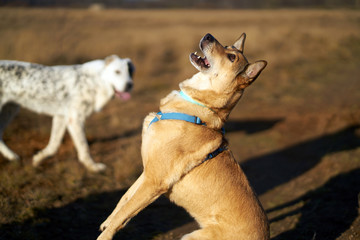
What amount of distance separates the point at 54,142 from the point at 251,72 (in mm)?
3656

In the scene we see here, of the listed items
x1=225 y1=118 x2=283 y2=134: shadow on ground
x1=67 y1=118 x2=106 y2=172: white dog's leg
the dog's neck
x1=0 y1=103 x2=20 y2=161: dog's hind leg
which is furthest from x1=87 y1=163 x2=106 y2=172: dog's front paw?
x1=225 y1=118 x2=283 y2=134: shadow on ground

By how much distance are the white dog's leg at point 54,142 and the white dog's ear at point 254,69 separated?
3.58 metres

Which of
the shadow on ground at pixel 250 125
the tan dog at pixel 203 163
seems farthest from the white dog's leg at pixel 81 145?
the shadow on ground at pixel 250 125

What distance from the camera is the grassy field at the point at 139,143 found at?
3934mm

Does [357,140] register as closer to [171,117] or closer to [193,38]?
[171,117]

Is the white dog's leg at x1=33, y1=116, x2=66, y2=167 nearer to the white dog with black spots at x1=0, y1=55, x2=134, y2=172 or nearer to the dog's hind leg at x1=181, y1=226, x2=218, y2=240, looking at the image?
the white dog with black spots at x1=0, y1=55, x2=134, y2=172

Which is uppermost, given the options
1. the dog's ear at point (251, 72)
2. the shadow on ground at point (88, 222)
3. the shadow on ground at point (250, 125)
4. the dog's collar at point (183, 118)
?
the dog's ear at point (251, 72)

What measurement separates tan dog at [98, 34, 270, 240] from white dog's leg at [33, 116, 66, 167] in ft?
8.87

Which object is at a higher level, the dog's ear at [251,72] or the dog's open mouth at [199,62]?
the dog's open mouth at [199,62]

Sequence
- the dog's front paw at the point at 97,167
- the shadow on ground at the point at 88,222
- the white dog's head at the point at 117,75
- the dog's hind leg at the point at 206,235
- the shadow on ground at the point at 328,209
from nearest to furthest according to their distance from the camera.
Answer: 1. the dog's hind leg at the point at 206,235
2. the shadow on ground at the point at 88,222
3. the shadow on ground at the point at 328,209
4. the dog's front paw at the point at 97,167
5. the white dog's head at the point at 117,75

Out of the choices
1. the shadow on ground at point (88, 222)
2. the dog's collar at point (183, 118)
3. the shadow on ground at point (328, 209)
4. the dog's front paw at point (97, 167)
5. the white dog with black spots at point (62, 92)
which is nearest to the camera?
the dog's collar at point (183, 118)

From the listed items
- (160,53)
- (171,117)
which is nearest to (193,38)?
(160,53)

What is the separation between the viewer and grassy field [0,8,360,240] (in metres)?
3.93

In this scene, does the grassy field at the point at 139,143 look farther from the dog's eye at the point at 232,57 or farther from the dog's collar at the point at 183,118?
the dog's eye at the point at 232,57
